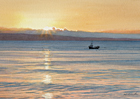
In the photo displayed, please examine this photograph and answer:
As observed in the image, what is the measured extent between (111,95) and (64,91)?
332cm

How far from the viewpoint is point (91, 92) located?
2072 centimetres

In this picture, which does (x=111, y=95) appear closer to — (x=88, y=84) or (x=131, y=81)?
(x=88, y=84)

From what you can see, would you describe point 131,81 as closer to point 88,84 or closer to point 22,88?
point 88,84

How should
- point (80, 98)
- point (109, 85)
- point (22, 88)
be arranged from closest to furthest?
point (80, 98) → point (22, 88) → point (109, 85)

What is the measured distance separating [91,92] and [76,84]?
3.76 metres

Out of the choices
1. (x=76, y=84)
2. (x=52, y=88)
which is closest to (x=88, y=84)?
(x=76, y=84)

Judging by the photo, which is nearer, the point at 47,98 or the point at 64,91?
the point at 47,98

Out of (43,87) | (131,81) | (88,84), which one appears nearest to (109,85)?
(88,84)

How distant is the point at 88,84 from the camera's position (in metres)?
24.4

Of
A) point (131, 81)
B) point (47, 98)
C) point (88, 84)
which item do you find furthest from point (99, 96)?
point (131, 81)

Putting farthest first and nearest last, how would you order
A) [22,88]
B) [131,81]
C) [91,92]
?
[131,81], [22,88], [91,92]

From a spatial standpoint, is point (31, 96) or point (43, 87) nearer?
point (31, 96)

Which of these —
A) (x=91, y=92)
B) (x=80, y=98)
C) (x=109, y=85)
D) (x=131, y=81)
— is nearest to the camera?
(x=80, y=98)

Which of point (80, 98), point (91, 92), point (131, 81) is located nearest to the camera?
point (80, 98)
